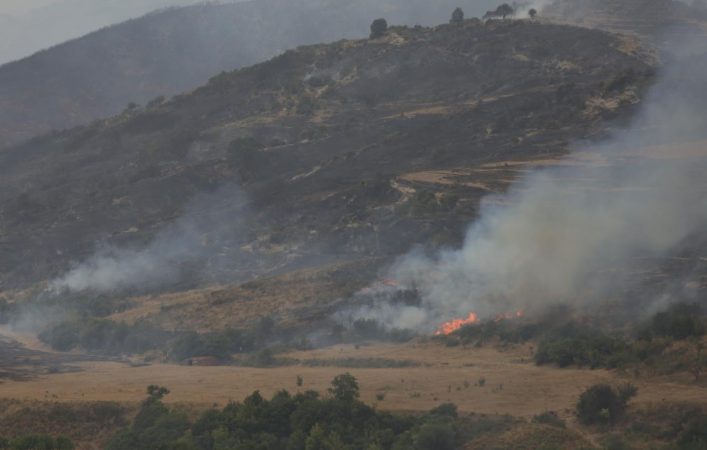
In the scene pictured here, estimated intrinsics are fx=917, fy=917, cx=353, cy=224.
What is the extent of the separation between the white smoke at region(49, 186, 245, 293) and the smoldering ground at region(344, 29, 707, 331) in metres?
21.0

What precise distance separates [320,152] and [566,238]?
135 ft

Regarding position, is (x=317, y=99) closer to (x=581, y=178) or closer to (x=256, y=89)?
(x=256, y=89)

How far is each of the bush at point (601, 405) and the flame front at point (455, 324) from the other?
16180 mm

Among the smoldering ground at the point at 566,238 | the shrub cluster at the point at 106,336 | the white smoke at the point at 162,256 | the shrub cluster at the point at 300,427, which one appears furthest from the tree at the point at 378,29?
the shrub cluster at the point at 300,427

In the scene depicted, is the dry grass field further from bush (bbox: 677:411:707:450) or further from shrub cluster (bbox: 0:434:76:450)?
shrub cluster (bbox: 0:434:76:450)

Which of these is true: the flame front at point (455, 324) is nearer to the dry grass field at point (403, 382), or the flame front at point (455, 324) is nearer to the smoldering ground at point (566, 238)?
the smoldering ground at point (566, 238)

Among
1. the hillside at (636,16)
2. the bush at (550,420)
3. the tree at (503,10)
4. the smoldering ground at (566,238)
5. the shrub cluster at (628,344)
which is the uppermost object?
the tree at (503,10)

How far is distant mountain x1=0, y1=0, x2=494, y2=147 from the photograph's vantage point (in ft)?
528

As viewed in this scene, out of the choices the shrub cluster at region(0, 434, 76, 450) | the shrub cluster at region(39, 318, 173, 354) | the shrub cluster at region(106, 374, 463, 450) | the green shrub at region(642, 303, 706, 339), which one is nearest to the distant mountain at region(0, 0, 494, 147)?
the shrub cluster at region(39, 318, 173, 354)

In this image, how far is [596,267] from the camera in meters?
45.4

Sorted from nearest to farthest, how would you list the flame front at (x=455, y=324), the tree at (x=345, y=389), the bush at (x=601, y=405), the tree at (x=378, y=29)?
the bush at (x=601, y=405), the tree at (x=345, y=389), the flame front at (x=455, y=324), the tree at (x=378, y=29)

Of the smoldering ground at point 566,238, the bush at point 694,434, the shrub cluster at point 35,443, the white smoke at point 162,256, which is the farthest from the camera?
the white smoke at point 162,256

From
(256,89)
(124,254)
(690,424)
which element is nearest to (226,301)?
(124,254)

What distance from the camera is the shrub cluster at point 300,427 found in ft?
89.7
